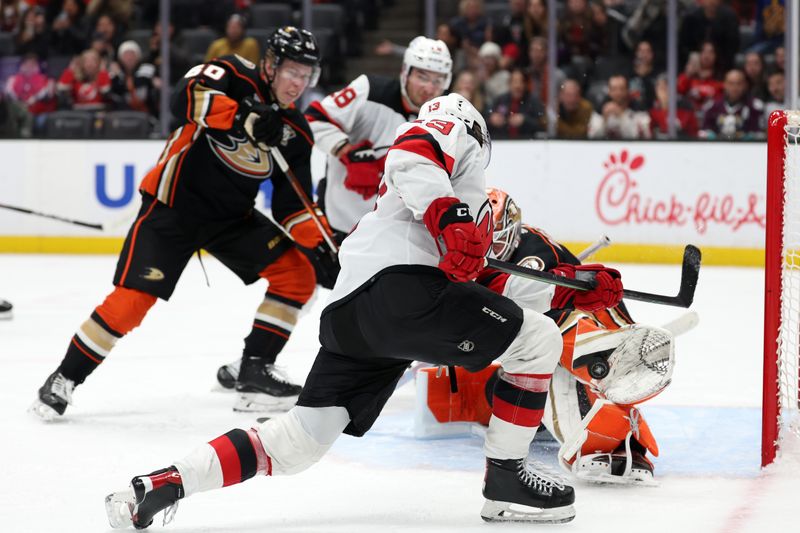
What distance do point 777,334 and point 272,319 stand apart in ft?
5.26

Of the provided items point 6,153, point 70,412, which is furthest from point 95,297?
point 70,412

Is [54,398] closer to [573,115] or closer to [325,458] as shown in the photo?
[325,458]

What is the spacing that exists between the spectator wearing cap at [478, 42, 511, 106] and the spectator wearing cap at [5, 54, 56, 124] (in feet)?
9.50

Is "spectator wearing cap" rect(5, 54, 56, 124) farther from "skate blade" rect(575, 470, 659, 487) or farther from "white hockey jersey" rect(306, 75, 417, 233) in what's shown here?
"skate blade" rect(575, 470, 659, 487)

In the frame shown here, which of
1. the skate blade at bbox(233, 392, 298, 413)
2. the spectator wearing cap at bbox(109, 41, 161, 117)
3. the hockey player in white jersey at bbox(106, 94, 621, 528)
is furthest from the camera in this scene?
the spectator wearing cap at bbox(109, 41, 161, 117)

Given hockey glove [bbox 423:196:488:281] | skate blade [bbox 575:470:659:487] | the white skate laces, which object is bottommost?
skate blade [bbox 575:470:659:487]

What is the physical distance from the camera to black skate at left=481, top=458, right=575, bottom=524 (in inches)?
103

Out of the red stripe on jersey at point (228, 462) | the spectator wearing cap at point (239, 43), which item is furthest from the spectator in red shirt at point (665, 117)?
the red stripe on jersey at point (228, 462)

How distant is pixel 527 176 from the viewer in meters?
7.41

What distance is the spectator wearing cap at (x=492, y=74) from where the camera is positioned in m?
7.88

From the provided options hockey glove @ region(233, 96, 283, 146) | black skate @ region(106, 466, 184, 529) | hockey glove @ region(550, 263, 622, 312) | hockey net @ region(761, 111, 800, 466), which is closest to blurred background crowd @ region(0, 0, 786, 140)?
hockey glove @ region(233, 96, 283, 146)

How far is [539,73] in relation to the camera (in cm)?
778

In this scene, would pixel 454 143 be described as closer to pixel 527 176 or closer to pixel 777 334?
pixel 777 334

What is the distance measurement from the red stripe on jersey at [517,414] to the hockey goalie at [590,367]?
312mm
